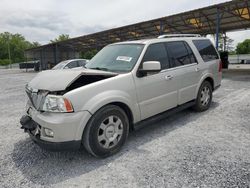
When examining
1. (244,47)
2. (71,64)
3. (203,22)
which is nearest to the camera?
(71,64)

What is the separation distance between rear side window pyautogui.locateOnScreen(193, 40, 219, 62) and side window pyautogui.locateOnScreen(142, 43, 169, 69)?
126 cm

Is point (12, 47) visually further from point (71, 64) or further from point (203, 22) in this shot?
point (203, 22)

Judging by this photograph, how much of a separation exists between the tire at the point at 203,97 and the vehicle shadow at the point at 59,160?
1.21m

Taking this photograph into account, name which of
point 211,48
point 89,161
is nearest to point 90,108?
point 89,161

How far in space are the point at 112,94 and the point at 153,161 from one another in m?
1.13

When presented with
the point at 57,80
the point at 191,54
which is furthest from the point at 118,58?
the point at 191,54

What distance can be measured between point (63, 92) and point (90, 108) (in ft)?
1.37

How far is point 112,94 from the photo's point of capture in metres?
2.89

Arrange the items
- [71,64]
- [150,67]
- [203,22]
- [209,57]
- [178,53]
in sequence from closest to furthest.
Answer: [150,67]
[178,53]
[209,57]
[71,64]
[203,22]

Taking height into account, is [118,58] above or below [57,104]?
above

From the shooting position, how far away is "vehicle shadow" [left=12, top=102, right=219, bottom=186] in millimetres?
2592

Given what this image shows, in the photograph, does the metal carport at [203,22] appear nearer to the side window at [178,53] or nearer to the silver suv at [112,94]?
the side window at [178,53]

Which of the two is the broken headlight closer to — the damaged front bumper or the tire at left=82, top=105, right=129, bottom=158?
the damaged front bumper

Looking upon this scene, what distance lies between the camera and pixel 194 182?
2314 mm
